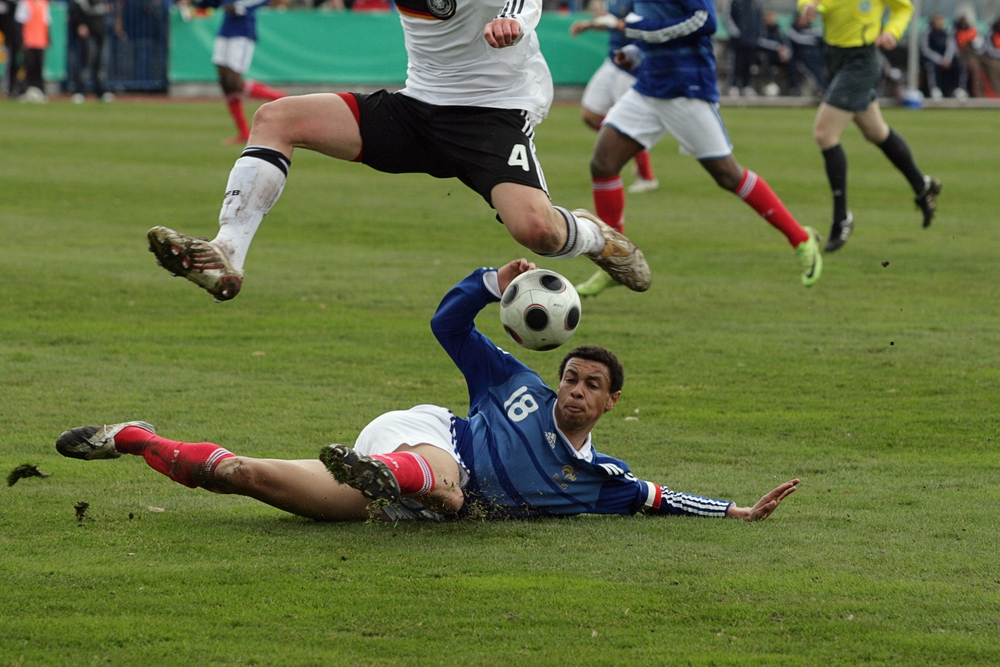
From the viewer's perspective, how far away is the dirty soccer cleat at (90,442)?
5066 mm

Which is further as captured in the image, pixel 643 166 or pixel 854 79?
pixel 643 166

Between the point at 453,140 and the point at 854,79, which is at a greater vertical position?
the point at 453,140

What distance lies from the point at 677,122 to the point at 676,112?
69mm

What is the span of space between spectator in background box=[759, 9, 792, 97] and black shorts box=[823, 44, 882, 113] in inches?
827

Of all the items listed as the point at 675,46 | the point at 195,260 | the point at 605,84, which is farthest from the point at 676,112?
the point at 195,260

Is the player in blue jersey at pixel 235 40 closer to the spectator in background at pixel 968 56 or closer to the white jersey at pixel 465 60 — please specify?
the white jersey at pixel 465 60

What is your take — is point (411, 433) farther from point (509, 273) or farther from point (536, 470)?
point (509, 273)

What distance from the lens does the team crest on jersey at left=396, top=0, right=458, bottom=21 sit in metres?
5.39

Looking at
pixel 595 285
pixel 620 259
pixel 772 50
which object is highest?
pixel 620 259

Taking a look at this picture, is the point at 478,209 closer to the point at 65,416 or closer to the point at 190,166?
the point at 190,166

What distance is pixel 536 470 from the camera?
5016 mm

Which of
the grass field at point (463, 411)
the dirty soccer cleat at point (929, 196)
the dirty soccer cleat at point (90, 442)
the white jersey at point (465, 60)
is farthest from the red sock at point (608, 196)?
the dirty soccer cleat at point (90, 442)

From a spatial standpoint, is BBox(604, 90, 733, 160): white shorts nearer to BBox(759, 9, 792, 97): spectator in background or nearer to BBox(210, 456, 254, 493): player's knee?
BBox(210, 456, 254, 493): player's knee

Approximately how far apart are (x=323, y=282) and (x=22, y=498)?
5.11m
